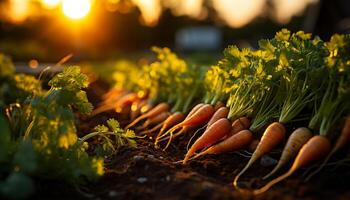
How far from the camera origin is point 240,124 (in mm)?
4414

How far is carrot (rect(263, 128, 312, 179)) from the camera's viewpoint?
11.8ft

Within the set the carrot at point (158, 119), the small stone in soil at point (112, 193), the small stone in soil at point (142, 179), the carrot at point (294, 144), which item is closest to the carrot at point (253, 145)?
the carrot at point (294, 144)

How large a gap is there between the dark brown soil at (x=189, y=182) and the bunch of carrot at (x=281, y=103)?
97 mm

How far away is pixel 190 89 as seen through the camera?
602 centimetres

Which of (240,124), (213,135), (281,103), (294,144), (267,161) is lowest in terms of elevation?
(267,161)

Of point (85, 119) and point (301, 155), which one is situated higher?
point (85, 119)

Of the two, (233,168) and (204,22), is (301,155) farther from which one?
(204,22)

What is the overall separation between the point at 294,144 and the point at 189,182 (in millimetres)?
975

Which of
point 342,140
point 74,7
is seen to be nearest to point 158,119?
point 342,140

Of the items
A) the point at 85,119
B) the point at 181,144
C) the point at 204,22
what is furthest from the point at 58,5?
the point at 204,22

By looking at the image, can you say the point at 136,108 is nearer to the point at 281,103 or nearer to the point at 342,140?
the point at 281,103

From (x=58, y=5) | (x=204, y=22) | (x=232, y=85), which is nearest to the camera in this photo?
(x=232, y=85)

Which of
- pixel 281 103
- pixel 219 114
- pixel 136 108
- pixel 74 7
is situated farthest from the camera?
pixel 74 7

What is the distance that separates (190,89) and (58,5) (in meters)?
28.0
